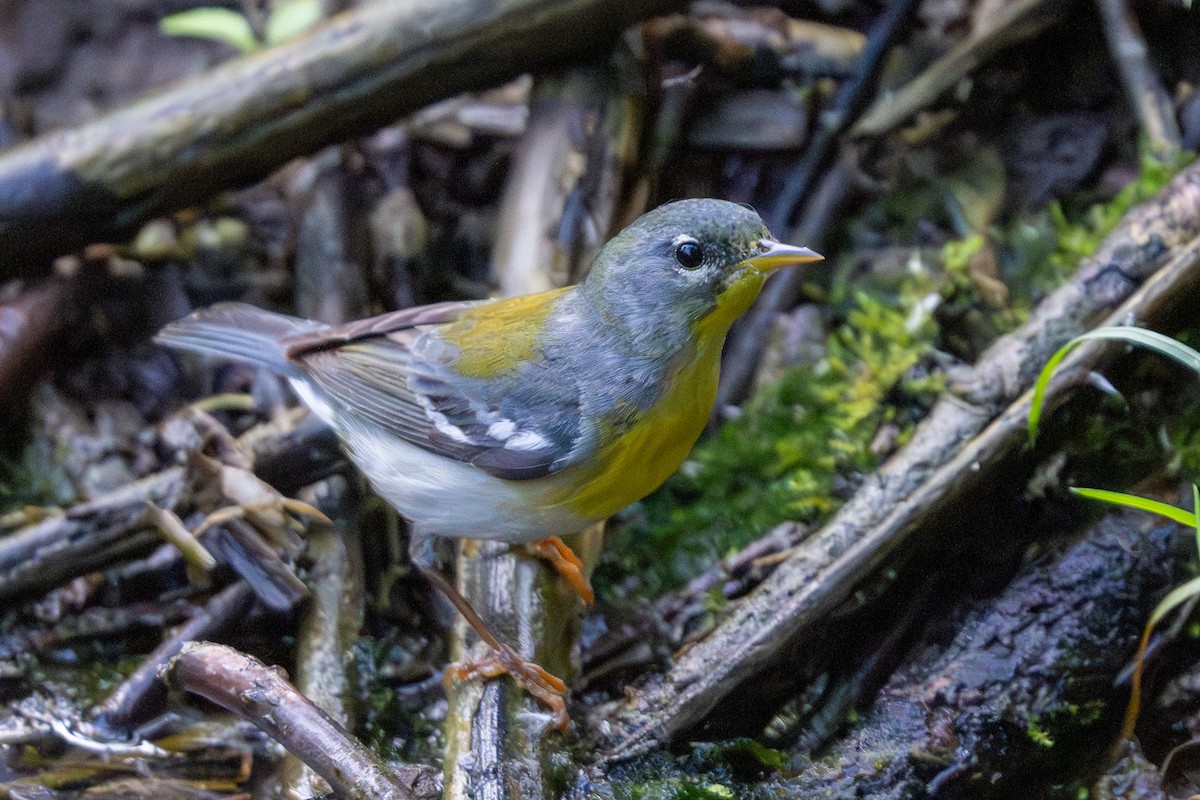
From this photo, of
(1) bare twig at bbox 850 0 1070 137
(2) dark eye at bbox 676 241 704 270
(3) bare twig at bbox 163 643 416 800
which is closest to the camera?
(3) bare twig at bbox 163 643 416 800

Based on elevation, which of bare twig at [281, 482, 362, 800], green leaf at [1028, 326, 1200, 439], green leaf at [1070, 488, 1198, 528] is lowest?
bare twig at [281, 482, 362, 800]

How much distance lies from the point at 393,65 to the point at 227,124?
73 cm

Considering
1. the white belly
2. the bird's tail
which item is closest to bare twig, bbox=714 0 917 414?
the white belly

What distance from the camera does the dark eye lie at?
327 centimetres

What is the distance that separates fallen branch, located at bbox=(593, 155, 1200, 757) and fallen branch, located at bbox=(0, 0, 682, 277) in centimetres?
216

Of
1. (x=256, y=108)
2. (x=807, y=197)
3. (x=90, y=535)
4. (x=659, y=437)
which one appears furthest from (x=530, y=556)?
(x=807, y=197)

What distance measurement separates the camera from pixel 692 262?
329cm

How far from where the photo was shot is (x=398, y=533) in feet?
14.0

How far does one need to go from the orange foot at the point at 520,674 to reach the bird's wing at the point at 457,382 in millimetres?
550

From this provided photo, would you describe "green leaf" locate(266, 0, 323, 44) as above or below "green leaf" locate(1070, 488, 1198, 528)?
above

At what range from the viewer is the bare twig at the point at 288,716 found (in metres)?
2.68

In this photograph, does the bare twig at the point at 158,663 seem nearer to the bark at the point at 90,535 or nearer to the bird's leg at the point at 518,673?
the bark at the point at 90,535

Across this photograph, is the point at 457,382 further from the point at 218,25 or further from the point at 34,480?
the point at 218,25

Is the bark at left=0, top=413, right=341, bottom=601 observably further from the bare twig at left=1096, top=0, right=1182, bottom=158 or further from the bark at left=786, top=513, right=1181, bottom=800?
the bare twig at left=1096, top=0, right=1182, bottom=158
